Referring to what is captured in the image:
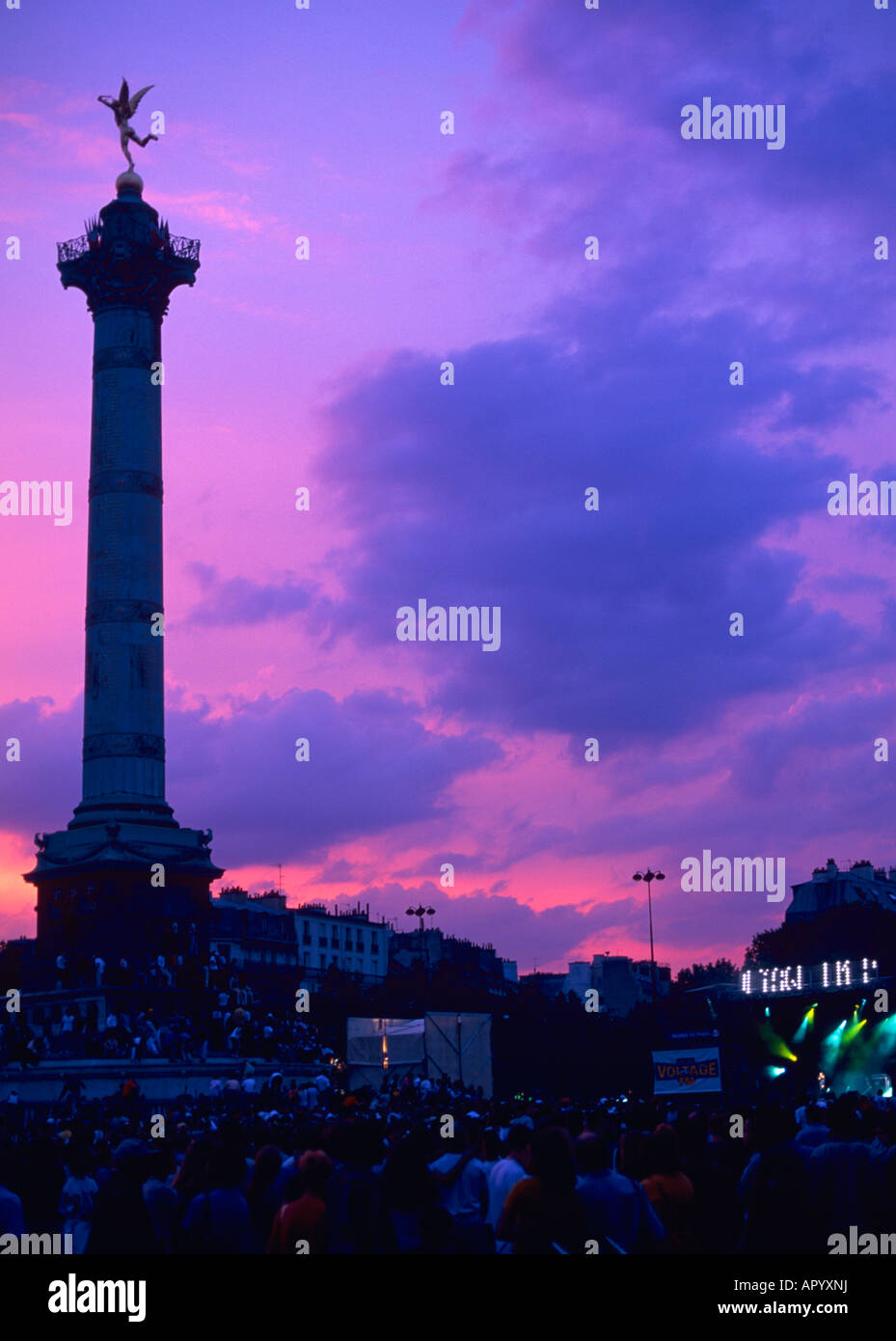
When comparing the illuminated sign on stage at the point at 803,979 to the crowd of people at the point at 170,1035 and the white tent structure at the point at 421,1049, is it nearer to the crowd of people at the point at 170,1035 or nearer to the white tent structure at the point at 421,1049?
the crowd of people at the point at 170,1035

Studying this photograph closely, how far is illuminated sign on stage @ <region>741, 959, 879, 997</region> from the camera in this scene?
260ft

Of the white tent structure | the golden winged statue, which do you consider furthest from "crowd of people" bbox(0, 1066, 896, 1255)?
the golden winged statue

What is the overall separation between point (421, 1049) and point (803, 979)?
40739 millimetres

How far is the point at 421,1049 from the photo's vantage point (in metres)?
46.5

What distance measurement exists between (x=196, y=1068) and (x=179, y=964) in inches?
395

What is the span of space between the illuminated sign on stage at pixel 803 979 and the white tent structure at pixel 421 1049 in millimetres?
35223

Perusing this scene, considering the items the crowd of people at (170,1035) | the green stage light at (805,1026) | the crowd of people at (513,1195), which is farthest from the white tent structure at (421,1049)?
the green stage light at (805,1026)

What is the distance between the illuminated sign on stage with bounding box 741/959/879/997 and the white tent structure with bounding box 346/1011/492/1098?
35.2 m

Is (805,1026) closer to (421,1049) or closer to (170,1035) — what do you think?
(170,1035)

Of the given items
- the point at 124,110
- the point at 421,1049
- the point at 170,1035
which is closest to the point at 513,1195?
the point at 421,1049

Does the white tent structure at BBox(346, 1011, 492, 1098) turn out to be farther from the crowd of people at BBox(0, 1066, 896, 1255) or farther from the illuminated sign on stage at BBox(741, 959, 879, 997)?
the illuminated sign on stage at BBox(741, 959, 879, 997)

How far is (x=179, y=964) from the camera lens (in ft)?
200

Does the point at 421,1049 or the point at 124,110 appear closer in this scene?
the point at 421,1049
